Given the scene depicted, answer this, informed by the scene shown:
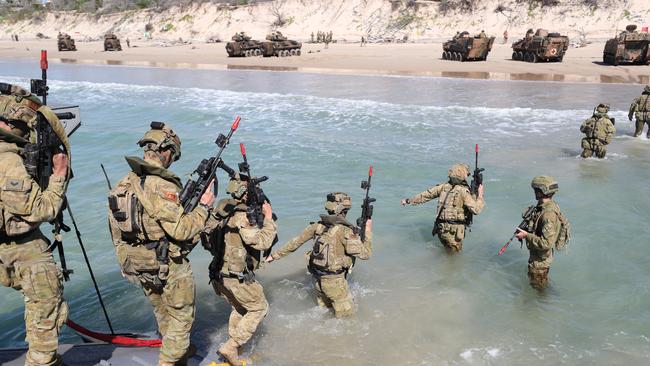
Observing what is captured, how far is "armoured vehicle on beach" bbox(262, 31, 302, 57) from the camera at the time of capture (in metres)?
40.8

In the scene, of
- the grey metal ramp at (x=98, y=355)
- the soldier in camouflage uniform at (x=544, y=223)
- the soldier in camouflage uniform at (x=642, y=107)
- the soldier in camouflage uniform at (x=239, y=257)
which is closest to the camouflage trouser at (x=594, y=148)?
the soldier in camouflage uniform at (x=642, y=107)

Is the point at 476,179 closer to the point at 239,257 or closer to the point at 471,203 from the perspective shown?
the point at 471,203

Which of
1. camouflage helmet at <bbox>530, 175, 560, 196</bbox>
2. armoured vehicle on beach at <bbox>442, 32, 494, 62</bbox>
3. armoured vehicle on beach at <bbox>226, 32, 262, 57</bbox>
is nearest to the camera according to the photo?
camouflage helmet at <bbox>530, 175, 560, 196</bbox>

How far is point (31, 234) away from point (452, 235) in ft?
17.7

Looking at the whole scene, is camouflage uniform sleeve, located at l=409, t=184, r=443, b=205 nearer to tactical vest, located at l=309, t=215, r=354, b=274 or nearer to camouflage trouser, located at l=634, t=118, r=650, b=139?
tactical vest, located at l=309, t=215, r=354, b=274

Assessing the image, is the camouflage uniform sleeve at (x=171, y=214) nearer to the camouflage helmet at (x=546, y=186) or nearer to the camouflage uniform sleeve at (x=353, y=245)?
the camouflage uniform sleeve at (x=353, y=245)

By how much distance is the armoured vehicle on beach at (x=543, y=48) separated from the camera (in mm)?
31188

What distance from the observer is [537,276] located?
266 inches

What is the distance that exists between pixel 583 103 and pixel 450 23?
31313mm

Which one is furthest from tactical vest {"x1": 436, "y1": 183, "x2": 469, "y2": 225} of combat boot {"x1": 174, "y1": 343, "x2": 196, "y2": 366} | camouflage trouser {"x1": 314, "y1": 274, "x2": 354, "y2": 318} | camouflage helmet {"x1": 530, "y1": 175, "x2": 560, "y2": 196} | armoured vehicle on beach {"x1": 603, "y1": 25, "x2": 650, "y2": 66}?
armoured vehicle on beach {"x1": 603, "y1": 25, "x2": 650, "y2": 66}

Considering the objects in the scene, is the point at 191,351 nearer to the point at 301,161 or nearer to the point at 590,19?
the point at 301,161

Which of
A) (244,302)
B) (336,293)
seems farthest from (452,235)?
(244,302)

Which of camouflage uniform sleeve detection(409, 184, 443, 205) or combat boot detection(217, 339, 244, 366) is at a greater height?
camouflage uniform sleeve detection(409, 184, 443, 205)

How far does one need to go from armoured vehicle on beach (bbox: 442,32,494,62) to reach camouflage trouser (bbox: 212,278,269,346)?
3114 cm
